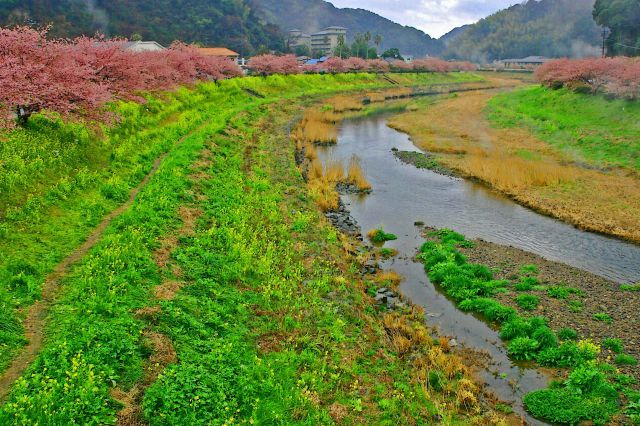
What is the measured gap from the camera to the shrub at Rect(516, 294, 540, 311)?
17.6 meters

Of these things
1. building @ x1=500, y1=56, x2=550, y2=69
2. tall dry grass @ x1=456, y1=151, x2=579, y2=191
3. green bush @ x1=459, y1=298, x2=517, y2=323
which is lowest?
green bush @ x1=459, y1=298, x2=517, y2=323

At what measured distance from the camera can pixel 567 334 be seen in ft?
51.4

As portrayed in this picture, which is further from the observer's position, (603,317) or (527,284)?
(527,284)

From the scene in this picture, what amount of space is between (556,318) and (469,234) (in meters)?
8.99

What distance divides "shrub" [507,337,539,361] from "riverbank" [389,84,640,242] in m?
12.9

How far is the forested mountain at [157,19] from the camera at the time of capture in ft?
313

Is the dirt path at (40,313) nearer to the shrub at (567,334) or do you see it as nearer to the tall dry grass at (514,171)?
the shrub at (567,334)

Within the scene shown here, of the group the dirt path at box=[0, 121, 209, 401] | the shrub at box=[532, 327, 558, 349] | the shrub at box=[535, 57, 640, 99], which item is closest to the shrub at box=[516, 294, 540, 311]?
the shrub at box=[532, 327, 558, 349]

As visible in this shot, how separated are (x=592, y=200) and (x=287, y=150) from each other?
24.3m

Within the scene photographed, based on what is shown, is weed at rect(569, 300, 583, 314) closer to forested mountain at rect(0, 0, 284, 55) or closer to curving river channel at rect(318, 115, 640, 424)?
curving river channel at rect(318, 115, 640, 424)

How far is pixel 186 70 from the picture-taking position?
5150 centimetres

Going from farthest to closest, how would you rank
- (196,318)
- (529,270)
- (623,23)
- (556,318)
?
(623,23) → (529,270) → (556,318) → (196,318)

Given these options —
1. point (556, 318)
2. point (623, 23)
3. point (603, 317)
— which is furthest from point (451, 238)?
point (623, 23)

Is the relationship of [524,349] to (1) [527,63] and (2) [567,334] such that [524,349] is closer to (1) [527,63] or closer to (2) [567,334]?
(2) [567,334]
